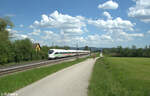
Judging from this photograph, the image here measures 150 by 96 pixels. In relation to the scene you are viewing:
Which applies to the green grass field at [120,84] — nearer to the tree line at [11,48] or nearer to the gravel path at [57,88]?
the gravel path at [57,88]

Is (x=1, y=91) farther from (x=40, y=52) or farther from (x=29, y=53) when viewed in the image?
(x=40, y=52)

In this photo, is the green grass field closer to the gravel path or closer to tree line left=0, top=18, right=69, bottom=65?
the gravel path

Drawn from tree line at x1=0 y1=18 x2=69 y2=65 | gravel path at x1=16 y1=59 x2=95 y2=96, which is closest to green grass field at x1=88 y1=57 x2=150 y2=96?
gravel path at x1=16 y1=59 x2=95 y2=96

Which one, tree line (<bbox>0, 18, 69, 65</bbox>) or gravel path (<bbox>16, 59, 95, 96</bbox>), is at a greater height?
tree line (<bbox>0, 18, 69, 65</bbox>)

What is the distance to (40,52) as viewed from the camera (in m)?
52.5

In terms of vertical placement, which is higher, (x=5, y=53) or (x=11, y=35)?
(x=11, y=35)

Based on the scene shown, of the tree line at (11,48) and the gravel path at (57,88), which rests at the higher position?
the tree line at (11,48)

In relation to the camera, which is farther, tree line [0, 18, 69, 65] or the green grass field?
tree line [0, 18, 69, 65]

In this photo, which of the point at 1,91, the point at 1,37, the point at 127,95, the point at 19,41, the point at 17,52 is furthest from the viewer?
the point at 19,41

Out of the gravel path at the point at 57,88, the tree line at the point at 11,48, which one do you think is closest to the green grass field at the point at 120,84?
the gravel path at the point at 57,88

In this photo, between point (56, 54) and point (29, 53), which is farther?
point (56, 54)

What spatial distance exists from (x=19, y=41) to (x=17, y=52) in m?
4.36

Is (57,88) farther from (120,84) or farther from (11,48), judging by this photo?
(11,48)

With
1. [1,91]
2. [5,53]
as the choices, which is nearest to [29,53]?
[5,53]
